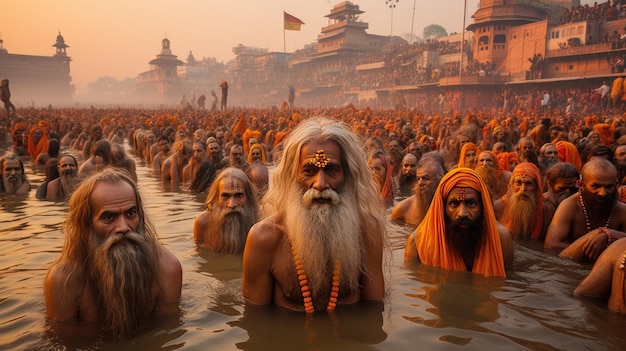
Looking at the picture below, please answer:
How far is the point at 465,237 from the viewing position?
447cm

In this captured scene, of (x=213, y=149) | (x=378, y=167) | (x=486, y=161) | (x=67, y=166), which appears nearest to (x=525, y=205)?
(x=486, y=161)

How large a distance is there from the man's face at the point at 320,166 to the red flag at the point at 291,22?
52.8 meters

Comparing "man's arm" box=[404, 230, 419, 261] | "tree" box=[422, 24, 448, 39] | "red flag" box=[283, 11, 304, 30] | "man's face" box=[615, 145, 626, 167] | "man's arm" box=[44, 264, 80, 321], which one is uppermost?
"tree" box=[422, 24, 448, 39]

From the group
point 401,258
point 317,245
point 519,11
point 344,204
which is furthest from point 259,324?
point 519,11

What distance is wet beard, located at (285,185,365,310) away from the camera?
310 cm

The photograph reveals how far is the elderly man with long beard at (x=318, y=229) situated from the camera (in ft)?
10.2

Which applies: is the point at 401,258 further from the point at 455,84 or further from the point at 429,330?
the point at 455,84

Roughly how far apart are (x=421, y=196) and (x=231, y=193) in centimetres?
265

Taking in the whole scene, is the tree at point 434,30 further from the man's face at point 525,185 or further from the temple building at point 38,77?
the man's face at point 525,185

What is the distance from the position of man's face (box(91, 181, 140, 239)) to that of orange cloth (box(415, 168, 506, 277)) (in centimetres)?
266

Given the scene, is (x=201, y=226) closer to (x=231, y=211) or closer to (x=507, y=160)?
(x=231, y=211)

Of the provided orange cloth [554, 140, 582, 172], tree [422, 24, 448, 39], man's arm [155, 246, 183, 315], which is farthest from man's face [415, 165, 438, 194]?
tree [422, 24, 448, 39]

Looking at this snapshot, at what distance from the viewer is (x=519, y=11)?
35.8m

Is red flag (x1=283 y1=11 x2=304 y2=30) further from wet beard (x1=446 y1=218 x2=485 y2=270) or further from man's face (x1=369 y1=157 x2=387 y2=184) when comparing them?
wet beard (x1=446 y1=218 x2=485 y2=270)
